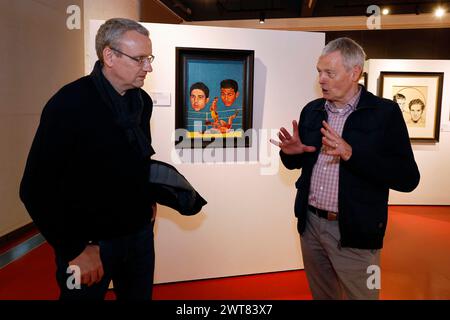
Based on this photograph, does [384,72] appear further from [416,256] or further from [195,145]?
[195,145]

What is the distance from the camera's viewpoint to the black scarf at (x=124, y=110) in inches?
64.4

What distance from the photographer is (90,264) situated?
1576 millimetres

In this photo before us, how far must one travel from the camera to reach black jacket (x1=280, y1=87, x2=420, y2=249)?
1917mm

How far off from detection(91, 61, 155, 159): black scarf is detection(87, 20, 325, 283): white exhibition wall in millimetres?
1632

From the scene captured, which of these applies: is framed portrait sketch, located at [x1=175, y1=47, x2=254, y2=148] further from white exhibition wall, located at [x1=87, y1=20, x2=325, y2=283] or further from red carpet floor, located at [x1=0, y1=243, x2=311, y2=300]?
red carpet floor, located at [x1=0, y1=243, x2=311, y2=300]

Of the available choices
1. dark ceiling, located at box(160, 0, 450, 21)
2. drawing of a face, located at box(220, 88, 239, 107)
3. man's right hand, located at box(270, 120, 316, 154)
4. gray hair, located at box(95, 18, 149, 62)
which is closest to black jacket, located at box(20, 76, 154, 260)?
gray hair, located at box(95, 18, 149, 62)

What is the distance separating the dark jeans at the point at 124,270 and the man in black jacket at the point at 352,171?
2.93ft

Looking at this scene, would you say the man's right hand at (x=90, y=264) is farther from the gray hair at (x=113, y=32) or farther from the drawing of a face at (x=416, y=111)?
the drawing of a face at (x=416, y=111)

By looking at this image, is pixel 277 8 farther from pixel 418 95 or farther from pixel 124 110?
pixel 124 110

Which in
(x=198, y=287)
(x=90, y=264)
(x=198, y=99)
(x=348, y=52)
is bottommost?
(x=198, y=287)

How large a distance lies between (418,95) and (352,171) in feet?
17.5

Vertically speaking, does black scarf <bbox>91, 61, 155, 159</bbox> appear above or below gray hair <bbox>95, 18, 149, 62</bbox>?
below

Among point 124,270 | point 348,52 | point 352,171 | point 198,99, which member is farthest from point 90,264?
point 198,99

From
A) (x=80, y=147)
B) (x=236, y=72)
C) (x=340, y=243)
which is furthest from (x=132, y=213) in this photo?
(x=236, y=72)
